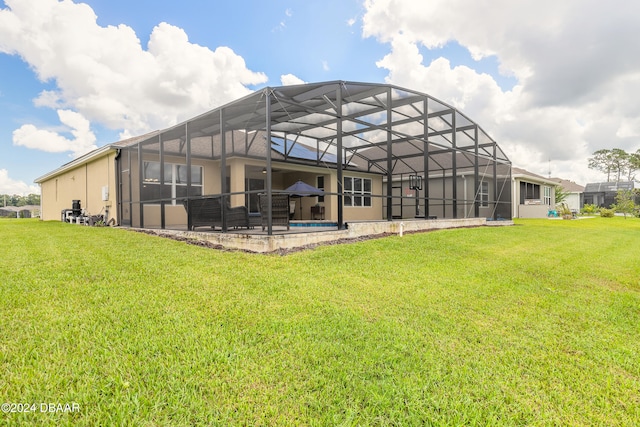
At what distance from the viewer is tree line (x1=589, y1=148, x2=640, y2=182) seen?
43994 mm

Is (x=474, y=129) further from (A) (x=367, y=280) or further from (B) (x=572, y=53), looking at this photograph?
(A) (x=367, y=280)

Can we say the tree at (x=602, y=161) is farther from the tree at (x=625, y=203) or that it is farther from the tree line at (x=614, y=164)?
the tree at (x=625, y=203)

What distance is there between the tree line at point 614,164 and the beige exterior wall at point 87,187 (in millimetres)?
60880

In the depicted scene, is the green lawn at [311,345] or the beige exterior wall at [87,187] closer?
the green lawn at [311,345]

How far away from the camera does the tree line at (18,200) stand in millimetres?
58112

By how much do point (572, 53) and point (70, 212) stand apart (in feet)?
71.8

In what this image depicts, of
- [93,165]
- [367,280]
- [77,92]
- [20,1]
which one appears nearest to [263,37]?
[20,1]

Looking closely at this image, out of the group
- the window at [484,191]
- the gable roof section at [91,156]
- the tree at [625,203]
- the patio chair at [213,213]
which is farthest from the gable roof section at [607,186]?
the gable roof section at [91,156]

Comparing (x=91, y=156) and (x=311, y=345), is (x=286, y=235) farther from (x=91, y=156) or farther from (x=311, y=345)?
(x=91, y=156)

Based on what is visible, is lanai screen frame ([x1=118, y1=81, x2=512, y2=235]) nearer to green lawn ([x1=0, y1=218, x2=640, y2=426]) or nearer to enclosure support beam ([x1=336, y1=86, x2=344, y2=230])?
enclosure support beam ([x1=336, y1=86, x2=344, y2=230])

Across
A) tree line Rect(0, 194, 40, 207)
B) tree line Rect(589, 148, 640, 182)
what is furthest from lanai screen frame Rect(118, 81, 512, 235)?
tree line Rect(0, 194, 40, 207)

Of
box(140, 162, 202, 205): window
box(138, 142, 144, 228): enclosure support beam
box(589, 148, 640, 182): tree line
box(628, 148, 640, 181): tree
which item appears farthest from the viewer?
box(589, 148, 640, 182): tree line

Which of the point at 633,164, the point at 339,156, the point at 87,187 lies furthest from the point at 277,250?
the point at 633,164

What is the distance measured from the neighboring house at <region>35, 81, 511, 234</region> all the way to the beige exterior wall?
0.04 metres
